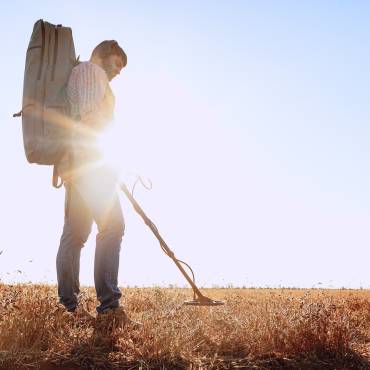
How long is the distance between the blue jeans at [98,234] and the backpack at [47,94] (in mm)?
291

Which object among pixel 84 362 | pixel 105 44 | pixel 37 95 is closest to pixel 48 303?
pixel 84 362

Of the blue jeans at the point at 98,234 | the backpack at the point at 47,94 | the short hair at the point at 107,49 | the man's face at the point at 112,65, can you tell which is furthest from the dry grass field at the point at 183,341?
the short hair at the point at 107,49

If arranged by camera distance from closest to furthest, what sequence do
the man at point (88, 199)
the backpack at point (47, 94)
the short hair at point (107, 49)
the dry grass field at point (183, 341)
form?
the dry grass field at point (183, 341), the backpack at point (47, 94), the man at point (88, 199), the short hair at point (107, 49)

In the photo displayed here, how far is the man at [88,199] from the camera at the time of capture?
14.5 ft

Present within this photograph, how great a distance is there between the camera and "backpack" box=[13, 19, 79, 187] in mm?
4305

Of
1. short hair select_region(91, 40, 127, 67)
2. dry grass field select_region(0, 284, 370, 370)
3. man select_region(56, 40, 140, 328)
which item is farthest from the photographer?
short hair select_region(91, 40, 127, 67)

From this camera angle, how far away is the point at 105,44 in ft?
16.3

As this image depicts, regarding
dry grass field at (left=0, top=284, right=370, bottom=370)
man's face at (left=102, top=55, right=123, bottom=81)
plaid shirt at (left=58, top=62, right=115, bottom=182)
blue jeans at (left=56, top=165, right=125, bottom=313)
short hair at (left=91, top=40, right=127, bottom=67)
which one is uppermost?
short hair at (left=91, top=40, right=127, bottom=67)

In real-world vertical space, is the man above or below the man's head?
below

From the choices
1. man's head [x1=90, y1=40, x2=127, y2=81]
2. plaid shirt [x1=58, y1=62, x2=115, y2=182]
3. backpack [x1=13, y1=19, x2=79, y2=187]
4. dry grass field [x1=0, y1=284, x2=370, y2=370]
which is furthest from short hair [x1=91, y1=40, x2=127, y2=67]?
dry grass field [x1=0, y1=284, x2=370, y2=370]

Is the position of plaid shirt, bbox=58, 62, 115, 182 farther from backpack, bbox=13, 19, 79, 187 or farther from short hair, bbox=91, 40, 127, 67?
short hair, bbox=91, 40, 127, 67

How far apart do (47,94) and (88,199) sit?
970 millimetres

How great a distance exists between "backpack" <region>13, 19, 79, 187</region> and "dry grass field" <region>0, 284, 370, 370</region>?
4.07 ft

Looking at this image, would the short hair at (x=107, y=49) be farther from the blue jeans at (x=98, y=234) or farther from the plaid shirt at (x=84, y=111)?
the blue jeans at (x=98, y=234)
